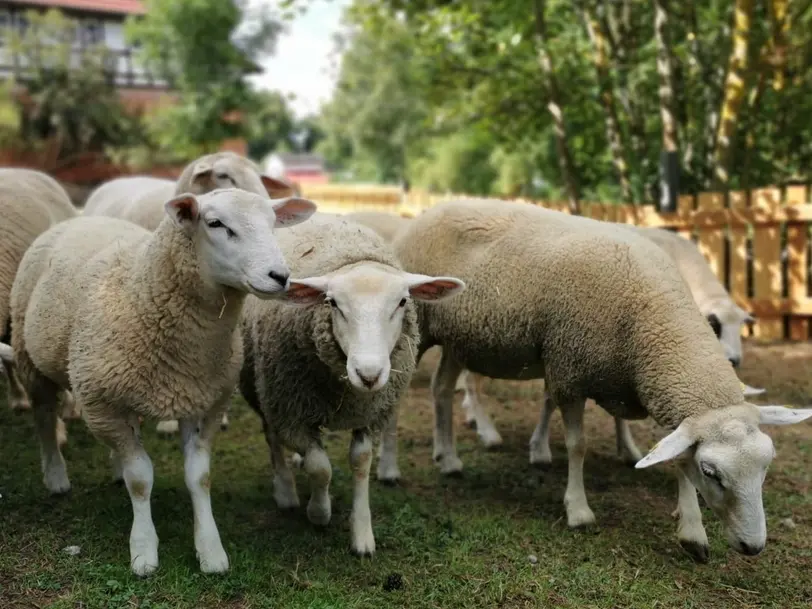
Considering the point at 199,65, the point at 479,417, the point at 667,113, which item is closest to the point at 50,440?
the point at 479,417

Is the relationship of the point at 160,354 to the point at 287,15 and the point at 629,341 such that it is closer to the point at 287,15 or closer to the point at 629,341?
the point at 629,341

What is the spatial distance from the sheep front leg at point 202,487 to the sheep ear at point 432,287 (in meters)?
1.03

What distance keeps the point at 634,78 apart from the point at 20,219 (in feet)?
26.4

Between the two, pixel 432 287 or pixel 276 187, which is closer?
pixel 432 287

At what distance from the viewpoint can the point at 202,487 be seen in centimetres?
350

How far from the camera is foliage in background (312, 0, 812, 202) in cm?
920

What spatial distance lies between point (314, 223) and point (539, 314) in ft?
4.13

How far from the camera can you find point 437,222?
191 inches

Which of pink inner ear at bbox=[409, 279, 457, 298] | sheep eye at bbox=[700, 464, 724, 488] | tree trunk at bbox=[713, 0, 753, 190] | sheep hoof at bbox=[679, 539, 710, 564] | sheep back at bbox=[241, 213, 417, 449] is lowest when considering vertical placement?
sheep hoof at bbox=[679, 539, 710, 564]

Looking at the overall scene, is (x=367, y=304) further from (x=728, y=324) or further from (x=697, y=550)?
(x=728, y=324)

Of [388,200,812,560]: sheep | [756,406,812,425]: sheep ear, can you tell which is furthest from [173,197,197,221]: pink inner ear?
[756,406,812,425]: sheep ear

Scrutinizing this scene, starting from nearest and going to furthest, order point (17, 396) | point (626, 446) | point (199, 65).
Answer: point (626, 446) → point (17, 396) → point (199, 65)

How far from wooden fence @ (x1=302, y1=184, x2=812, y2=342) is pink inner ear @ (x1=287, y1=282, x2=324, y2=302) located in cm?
546

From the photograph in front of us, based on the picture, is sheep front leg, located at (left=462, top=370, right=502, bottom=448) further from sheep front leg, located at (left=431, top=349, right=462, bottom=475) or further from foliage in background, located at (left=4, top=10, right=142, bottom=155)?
foliage in background, located at (left=4, top=10, right=142, bottom=155)
